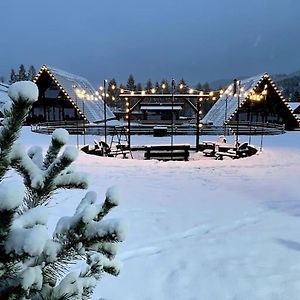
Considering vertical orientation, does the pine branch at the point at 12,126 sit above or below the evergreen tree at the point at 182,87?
below

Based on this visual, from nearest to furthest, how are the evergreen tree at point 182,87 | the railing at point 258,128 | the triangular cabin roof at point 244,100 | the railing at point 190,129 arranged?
the evergreen tree at point 182,87, the railing at point 258,128, the railing at point 190,129, the triangular cabin roof at point 244,100

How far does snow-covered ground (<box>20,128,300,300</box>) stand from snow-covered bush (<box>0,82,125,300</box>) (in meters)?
0.16

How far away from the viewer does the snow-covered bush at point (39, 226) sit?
3.38 ft

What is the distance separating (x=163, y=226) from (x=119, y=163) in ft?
24.8

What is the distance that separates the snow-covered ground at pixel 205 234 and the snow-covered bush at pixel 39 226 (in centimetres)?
16

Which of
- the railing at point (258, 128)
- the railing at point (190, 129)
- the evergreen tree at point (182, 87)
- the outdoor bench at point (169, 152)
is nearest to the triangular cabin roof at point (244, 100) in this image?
the railing at point (258, 128)

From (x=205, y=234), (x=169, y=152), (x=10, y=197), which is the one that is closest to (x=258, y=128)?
(x=169, y=152)

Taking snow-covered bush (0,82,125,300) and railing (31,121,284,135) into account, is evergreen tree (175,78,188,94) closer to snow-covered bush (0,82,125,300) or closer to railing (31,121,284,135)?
railing (31,121,284,135)

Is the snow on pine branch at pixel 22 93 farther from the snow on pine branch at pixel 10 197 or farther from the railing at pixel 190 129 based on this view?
the railing at pixel 190 129

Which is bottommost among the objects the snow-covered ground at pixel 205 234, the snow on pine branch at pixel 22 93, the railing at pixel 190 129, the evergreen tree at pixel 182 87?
the snow-covered ground at pixel 205 234

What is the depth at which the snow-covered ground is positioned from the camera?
14.4 ft

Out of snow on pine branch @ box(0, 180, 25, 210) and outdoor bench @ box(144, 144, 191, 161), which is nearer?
snow on pine branch @ box(0, 180, 25, 210)

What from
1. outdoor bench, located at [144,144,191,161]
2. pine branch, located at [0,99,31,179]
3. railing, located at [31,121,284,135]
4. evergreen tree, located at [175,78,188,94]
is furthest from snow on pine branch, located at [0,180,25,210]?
railing, located at [31,121,284,135]

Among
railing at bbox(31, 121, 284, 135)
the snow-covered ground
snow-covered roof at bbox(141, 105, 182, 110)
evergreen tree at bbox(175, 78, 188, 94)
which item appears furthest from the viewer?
snow-covered roof at bbox(141, 105, 182, 110)
